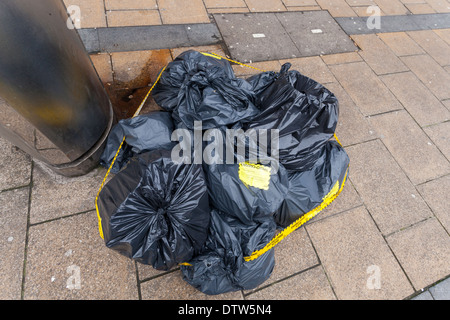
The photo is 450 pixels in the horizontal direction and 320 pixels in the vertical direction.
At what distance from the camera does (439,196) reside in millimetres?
2648

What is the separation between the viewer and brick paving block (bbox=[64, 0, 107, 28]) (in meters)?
3.09

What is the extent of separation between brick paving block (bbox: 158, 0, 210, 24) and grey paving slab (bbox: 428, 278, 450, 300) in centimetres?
383

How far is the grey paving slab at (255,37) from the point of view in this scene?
3285mm

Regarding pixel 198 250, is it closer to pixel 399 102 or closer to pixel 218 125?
pixel 218 125

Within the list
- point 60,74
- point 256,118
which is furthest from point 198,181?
point 60,74

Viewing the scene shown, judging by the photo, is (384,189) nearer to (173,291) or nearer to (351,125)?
(351,125)

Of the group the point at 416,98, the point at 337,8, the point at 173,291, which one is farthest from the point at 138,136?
the point at 337,8

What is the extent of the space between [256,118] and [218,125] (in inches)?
12.3

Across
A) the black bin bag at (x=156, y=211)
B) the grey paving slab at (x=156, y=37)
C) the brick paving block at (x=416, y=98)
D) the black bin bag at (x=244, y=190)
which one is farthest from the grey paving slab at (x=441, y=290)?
the grey paving slab at (x=156, y=37)

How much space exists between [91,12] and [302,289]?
3.85m

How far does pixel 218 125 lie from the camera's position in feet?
6.28

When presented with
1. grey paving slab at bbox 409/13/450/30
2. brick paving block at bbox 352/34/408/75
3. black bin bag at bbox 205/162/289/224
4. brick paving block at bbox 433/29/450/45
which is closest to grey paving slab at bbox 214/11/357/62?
brick paving block at bbox 352/34/408/75

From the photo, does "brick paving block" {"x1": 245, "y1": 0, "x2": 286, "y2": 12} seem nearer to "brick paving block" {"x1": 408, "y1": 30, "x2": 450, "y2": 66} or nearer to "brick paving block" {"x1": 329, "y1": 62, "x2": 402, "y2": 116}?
"brick paving block" {"x1": 329, "y1": 62, "x2": 402, "y2": 116}

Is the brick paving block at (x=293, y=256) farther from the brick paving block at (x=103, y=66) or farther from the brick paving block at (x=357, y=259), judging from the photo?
the brick paving block at (x=103, y=66)
